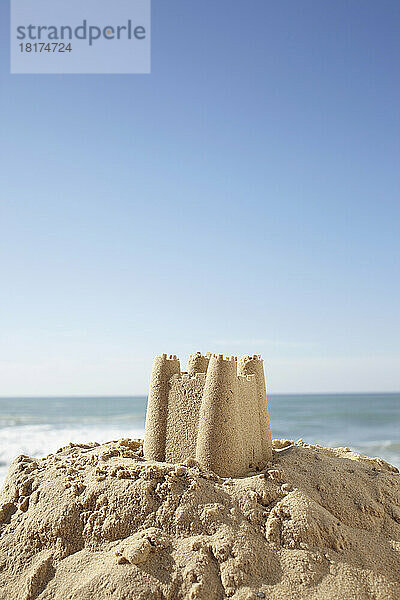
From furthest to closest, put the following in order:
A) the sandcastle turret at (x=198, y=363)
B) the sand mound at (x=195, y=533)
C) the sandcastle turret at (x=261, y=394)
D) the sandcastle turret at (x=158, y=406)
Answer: the sandcastle turret at (x=198, y=363)
the sandcastle turret at (x=261, y=394)
the sandcastle turret at (x=158, y=406)
the sand mound at (x=195, y=533)

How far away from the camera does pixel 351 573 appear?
160 inches

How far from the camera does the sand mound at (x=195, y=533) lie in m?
3.96

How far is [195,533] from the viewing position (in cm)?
429

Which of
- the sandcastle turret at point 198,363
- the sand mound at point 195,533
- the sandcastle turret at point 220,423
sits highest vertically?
the sandcastle turret at point 198,363

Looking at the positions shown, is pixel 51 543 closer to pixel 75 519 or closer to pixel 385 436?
pixel 75 519

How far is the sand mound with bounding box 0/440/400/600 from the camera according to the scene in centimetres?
396

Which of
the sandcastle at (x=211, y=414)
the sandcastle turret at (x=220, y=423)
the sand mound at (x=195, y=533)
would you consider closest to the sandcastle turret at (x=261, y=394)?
the sandcastle at (x=211, y=414)

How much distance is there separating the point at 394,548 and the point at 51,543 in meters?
3.15

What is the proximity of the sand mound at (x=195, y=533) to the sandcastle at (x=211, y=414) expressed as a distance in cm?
29

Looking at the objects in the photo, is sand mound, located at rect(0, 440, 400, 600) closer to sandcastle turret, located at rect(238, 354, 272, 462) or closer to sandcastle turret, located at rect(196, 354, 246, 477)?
sandcastle turret, located at rect(196, 354, 246, 477)

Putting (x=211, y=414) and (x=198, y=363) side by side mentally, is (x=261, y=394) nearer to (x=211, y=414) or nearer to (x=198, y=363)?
(x=198, y=363)

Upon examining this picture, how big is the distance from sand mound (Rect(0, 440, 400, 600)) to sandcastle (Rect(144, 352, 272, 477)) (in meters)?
0.29

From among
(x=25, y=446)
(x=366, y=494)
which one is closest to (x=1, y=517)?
(x=366, y=494)

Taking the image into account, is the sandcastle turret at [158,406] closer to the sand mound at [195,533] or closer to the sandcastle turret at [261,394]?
the sand mound at [195,533]
